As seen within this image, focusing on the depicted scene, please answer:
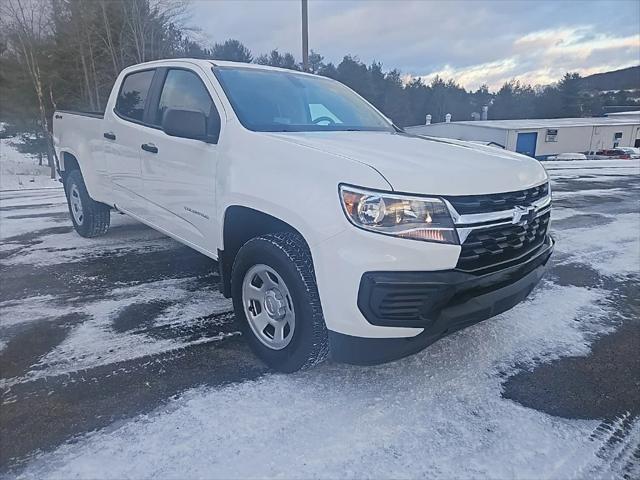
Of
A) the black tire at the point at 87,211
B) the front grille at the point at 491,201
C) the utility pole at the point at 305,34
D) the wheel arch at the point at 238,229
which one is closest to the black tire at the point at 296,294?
the wheel arch at the point at 238,229

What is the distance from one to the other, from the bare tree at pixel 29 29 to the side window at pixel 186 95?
21172 mm

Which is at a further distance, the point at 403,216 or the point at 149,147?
the point at 149,147

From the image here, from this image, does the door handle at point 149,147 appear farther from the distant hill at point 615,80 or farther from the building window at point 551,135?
the distant hill at point 615,80

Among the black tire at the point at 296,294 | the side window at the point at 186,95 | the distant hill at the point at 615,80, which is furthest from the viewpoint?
the distant hill at the point at 615,80

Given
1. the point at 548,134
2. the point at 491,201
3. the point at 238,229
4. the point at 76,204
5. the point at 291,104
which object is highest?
the point at 291,104

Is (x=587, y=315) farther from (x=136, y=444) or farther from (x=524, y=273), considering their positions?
(x=136, y=444)

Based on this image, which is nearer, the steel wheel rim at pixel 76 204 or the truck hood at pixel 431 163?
the truck hood at pixel 431 163

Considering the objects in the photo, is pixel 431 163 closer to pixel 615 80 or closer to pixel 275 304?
pixel 275 304

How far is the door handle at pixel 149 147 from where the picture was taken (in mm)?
3631

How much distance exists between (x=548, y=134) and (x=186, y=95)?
150ft

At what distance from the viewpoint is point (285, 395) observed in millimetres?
2438

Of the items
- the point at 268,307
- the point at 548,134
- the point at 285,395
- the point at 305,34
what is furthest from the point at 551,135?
the point at 285,395

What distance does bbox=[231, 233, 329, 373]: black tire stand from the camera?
230cm

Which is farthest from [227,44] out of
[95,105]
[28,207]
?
[28,207]
